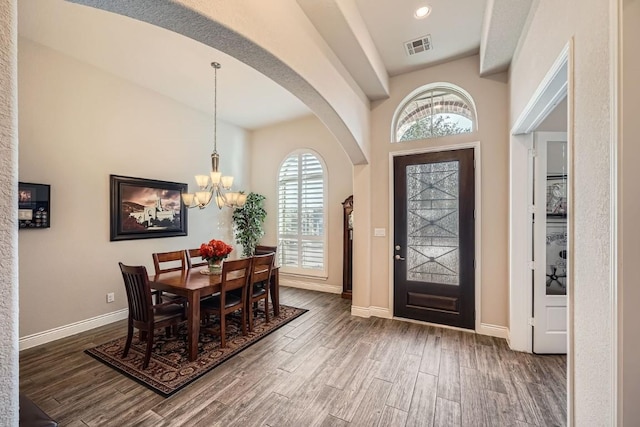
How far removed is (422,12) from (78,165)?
4.29m

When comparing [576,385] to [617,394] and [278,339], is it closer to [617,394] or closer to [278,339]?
[617,394]

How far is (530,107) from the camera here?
2.24 metres

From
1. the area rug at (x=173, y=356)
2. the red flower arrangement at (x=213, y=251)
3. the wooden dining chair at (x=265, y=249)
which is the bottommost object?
the area rug at (x=173, y=356)

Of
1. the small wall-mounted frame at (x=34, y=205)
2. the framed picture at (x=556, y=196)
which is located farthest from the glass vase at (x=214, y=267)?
the framed picture at (x=556, y=196)

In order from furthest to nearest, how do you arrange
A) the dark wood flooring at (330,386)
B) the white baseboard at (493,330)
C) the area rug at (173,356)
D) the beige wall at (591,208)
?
the white baseboard at (493,330) → the area rug at (173,356) → the dark wood flooring at (330,386) → the beige wall at (591,208)

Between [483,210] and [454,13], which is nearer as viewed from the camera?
[454,13]

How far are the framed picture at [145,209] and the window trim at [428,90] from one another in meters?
3.52

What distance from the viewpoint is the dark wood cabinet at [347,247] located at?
4852 mm

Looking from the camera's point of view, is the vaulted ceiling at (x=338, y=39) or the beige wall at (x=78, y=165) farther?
the beige wall at (x=78, y=165)

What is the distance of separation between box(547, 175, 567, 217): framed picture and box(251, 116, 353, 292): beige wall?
2.82m

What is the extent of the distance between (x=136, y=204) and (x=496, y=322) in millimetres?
5018

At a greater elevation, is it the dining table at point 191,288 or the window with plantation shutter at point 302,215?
the window with plantation shutter at point 302,215

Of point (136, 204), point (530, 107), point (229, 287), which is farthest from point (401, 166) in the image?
point (136, 204)

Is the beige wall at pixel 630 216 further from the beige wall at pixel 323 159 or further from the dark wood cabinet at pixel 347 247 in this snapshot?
the beige wall at pixel 323 159
